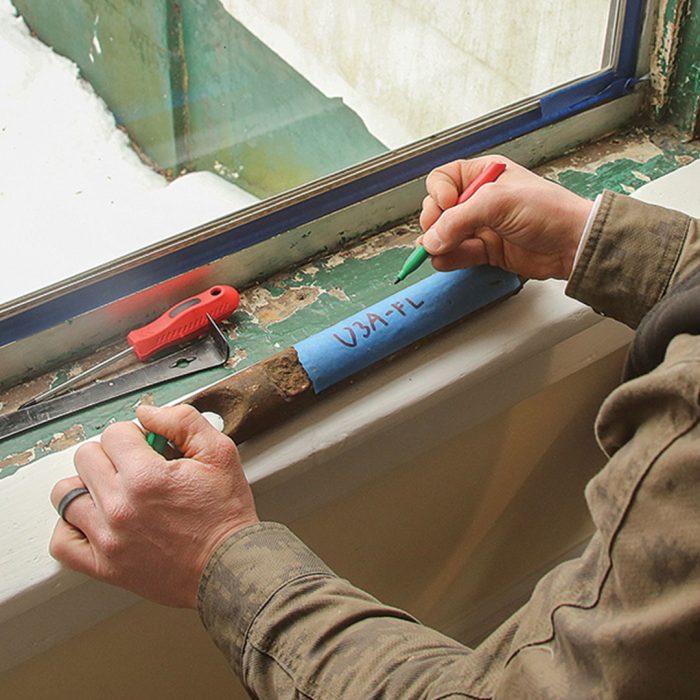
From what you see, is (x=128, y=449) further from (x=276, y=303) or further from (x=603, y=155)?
(x=603, y=155)

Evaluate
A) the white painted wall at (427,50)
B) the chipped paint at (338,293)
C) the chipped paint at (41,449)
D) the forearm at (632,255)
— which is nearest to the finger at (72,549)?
the chipped paint at (41,449)

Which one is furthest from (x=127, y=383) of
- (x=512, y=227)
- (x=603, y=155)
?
(x=603, y=155)

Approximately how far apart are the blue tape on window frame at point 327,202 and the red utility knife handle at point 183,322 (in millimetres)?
37

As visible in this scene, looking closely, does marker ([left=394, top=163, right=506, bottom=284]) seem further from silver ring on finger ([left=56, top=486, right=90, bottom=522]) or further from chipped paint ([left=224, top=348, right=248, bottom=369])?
silver ring on finger ([left=56, top=486, right=90, bottom=522])

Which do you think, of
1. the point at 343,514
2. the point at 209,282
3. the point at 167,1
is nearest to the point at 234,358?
the point at 209,282

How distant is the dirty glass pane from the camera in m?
1.08

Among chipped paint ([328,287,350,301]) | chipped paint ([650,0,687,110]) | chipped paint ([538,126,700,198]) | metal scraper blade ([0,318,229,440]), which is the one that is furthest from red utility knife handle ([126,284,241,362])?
chipped paint ([650,0,687,110])

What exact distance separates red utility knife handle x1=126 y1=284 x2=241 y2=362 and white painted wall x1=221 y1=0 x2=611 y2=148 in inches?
16.5

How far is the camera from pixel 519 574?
1.28 m

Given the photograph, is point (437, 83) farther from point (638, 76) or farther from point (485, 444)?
point (485, 444)

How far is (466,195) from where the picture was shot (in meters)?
0.83

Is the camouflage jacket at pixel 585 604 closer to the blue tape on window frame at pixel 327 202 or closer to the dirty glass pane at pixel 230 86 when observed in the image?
the blue tape on window frame at pixel 327 202

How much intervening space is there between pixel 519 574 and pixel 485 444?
0.40 m

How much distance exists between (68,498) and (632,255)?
55cm
